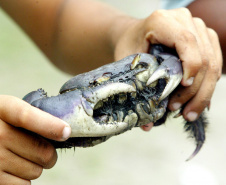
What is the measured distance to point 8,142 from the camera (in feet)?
3.56

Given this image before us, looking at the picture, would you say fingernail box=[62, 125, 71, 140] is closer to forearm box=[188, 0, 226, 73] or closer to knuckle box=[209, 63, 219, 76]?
knuckle box=[209, 63, 219, 76]

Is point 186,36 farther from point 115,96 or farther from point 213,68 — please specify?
point 115,96

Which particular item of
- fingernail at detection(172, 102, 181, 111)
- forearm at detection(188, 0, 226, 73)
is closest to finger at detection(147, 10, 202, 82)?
Result: fingernail at detection(172, 102, 181, 111)

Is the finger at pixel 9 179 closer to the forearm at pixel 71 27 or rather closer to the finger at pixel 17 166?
the finger at pixel 17 166

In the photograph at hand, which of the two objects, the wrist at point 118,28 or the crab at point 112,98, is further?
the wrist at point 118,28

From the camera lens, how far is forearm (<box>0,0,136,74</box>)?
2.11m

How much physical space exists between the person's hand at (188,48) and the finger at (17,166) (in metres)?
0.54

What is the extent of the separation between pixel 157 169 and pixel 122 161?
0.24 meters

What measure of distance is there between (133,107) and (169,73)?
157mm

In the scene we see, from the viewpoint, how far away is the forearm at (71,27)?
6.91 ft

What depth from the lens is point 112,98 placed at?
1143 mm

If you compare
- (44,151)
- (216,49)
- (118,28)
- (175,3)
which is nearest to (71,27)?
(118,28)

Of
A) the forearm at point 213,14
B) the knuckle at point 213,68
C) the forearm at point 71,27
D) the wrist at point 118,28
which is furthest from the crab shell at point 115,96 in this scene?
the forearm at point 213,14

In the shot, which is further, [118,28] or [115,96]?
[118,28]
